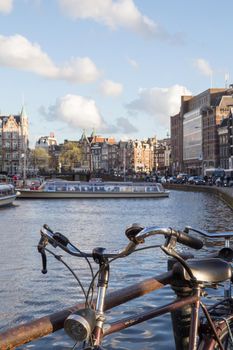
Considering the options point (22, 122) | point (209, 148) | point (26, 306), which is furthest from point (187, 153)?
point (26, 306)

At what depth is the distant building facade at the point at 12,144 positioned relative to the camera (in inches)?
6560

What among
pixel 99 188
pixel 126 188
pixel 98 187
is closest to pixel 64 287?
pixel 99 188

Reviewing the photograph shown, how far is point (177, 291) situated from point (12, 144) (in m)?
169

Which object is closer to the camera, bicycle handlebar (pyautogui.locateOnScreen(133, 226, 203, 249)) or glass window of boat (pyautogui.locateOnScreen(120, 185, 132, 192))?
bicycle handlebar (pyautogui.locateOnScreen(133, 226, 203, 249))

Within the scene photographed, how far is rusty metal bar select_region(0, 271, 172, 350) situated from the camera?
345cm

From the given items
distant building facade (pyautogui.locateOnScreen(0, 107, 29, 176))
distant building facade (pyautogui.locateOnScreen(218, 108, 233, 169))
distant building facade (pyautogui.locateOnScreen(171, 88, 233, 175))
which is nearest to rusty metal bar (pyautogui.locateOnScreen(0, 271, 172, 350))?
distant building facade (pyautogui.locateOnScreen(218, 108, 233, 169))

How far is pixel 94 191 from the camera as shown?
73875mm

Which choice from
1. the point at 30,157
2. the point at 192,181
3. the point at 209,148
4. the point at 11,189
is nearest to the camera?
the point at 11,189

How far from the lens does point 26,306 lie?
37.1 ft

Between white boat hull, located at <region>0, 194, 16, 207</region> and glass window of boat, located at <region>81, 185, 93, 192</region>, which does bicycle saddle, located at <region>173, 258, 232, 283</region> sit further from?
glass window of boat, located at <region>81, 185, 93, 192</region>

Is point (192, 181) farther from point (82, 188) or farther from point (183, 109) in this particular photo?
point (183, 109)

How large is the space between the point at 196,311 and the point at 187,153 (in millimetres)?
173052

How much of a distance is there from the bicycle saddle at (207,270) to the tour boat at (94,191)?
68271 mm

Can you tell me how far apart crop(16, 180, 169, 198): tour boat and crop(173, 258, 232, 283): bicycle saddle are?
2688 inches
